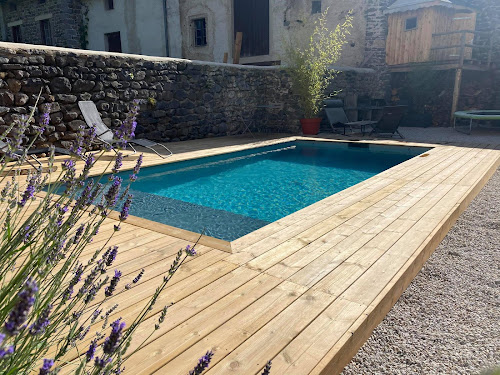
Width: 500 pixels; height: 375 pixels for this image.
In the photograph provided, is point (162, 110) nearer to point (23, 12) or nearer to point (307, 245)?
point (307, 245)

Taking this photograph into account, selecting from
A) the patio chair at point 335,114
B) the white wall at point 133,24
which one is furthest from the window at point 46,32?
the patio chair at point 335,114

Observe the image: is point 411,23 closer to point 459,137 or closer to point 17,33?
point 459,137

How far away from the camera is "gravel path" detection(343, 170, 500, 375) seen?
1.68 metres

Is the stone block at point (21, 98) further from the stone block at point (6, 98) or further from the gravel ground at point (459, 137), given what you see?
the gravel ground at point (459, 137)

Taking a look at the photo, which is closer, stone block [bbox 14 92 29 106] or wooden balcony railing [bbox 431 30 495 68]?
stone block [bbox 14 92 29 106]

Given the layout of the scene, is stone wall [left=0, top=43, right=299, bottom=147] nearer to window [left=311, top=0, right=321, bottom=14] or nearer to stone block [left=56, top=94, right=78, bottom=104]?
stone block [left=56, top=94, right=78, bottom=104]

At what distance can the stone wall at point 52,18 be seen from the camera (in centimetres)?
1438

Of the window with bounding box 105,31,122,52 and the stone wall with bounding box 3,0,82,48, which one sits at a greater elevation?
the stone wall with bounding box 3,0,82,48

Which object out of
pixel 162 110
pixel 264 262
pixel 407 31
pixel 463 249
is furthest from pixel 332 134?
pixel 264 262

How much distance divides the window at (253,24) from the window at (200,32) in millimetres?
1227

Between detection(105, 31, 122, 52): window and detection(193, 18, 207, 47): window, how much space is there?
3.30 m

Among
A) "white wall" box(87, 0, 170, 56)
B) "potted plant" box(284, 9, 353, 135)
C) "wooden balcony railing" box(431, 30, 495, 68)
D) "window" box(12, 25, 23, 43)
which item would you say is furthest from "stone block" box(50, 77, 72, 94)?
"window" box(12, 25, 23, 43)

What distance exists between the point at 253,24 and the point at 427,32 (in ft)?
18.6

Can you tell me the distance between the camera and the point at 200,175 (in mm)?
5891
